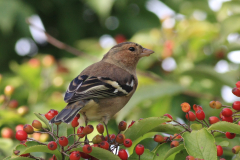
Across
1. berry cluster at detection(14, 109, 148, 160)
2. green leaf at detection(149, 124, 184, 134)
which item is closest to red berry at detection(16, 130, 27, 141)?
berry cluster at detection(14, 109, 148, 160)

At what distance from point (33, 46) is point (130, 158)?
5006 mm

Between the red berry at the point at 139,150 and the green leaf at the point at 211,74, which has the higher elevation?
the green leaf at the point at 211,74

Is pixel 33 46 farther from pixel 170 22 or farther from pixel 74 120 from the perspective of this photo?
pixel 74 120

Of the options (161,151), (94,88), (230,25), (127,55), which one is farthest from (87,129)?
(230,25)

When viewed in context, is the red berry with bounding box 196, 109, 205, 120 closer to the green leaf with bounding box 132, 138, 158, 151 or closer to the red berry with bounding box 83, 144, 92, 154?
the green leaf with bounding box 132, 138, 158, 151

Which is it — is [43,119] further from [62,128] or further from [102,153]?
[102,153]

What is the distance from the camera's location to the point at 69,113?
2.57 m

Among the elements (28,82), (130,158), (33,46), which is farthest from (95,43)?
(130,158)

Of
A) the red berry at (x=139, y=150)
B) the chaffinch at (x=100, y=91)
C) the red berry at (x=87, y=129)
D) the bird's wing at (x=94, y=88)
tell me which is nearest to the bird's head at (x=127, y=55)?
the chaffinch at (x=100, y=91)

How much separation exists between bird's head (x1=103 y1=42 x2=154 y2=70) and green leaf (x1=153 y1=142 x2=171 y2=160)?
215cm

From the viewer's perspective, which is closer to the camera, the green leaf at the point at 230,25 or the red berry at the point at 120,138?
the red berry at the point at 120,138

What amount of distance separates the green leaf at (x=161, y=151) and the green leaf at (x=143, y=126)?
0.15 m

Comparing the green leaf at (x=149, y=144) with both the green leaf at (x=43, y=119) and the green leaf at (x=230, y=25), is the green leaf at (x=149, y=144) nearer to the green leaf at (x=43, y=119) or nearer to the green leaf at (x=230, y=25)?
the green leaf at (x=43, y=119)

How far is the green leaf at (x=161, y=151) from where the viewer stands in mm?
2028
